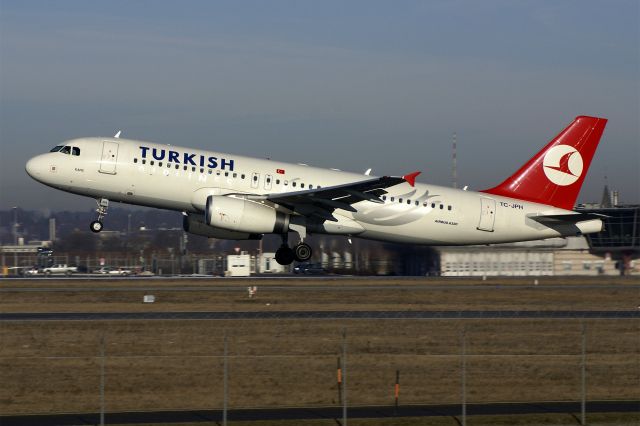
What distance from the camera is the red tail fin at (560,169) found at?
46.7m

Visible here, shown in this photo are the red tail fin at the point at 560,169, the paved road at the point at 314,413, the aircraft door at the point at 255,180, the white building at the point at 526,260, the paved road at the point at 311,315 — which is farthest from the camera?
the white building at the point at 526,260

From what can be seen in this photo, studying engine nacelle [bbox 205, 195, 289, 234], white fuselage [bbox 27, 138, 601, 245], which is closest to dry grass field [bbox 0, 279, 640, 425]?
engine nacelle [bbox 205, 195, 289, 234]

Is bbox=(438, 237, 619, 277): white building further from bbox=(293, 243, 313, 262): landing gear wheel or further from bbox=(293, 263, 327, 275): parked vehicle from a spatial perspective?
bbox=(293, 243, 313, 262): landing gear wheel

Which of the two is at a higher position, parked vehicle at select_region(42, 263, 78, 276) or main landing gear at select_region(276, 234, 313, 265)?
main landing gear at select_region(276, 234, 313, 265)

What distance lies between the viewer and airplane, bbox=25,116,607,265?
40.6m

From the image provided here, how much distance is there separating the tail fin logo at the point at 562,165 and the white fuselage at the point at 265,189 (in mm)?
1725

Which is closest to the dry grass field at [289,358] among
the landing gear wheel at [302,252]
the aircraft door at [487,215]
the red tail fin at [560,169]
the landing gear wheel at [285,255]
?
the landing gear wheel at [302,252]

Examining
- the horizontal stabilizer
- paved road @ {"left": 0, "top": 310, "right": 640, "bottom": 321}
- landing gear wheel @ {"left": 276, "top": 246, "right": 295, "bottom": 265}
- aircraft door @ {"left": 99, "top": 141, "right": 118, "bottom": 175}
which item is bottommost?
paved road @ {"left": 0, "top": 310, "right": 640, "bottom": 321}

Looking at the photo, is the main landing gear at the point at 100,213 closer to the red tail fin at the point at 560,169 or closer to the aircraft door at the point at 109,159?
the aircraft door at the point at 109,159

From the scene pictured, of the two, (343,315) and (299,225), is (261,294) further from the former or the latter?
(343,315)

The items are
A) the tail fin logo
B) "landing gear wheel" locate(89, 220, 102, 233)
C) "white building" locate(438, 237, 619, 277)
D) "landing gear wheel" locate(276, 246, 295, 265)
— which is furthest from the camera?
"white building" locate(438, 237, 619, 277)

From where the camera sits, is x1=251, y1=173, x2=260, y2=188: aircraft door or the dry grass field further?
x1=251, y1=173, x2=260, y2=188: aircraft door

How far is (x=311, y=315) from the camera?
112 feet

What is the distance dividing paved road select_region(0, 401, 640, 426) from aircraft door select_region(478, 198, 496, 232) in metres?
21.9
